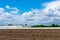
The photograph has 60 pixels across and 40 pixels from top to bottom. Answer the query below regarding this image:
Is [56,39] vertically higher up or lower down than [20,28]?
lower down

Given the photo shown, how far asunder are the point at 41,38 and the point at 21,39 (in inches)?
46.7

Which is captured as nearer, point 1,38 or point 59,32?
point 1,38

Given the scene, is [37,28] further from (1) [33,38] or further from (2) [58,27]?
(1) [33,38]

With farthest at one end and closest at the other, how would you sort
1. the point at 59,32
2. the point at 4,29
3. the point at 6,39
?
the point at 4,29
the point at 59,32
the point at 6,39

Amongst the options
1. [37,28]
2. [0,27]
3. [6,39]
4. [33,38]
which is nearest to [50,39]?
[33,38]

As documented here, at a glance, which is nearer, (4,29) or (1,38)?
(1,38)

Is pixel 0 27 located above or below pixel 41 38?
above

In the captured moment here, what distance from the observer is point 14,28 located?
13.4 meters

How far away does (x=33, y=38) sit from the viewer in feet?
33.7

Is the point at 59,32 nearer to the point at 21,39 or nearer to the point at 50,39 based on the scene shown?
the point at 50,39

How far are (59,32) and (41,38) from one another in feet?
7.14

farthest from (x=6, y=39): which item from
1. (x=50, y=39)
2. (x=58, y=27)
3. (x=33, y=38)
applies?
(x=58, y=27)

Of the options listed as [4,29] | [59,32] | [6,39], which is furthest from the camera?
[4,29]

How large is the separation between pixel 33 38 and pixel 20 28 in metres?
3.54
